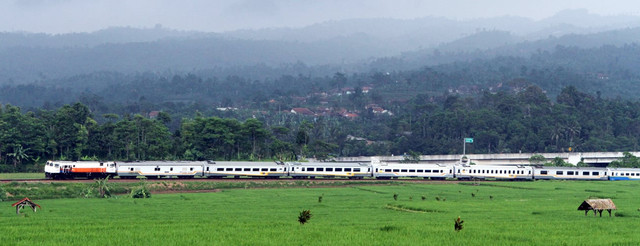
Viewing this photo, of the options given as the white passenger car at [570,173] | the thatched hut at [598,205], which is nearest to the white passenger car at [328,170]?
the white passenger car at [570,173]

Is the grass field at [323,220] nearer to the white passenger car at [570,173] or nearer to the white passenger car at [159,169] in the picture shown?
A: the white passenger car at [159,169]

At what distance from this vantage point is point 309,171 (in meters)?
89.5

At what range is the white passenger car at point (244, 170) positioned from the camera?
85625 mm

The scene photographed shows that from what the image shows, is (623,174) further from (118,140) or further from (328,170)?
(118,140)

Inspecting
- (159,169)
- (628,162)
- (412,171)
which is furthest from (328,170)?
(628,162)

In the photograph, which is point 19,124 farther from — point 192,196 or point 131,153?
point 192,196

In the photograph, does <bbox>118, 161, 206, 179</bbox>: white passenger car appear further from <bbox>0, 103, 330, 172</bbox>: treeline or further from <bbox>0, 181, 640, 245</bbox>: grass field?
<bbox>0, 103, 330, 172</bbox>: treeline

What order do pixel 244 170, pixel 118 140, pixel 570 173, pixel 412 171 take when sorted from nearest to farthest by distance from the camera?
pixel 244 170 < pixel 412 171 < pixel 570 173 < pixel 118 140

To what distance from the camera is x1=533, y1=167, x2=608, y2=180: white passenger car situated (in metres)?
97.1

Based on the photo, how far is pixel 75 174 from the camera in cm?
7944

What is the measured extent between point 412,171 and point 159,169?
30.9 m

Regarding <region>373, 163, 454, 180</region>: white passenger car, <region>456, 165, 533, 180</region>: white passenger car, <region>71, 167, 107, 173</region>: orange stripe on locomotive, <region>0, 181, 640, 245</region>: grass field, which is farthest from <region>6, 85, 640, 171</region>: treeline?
<region>0, 181, 640, 245</region>: grass field

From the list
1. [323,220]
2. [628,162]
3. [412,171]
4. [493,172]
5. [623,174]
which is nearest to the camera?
[323,220]

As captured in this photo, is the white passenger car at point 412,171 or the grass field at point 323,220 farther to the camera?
the white passenger car at point 412,171
